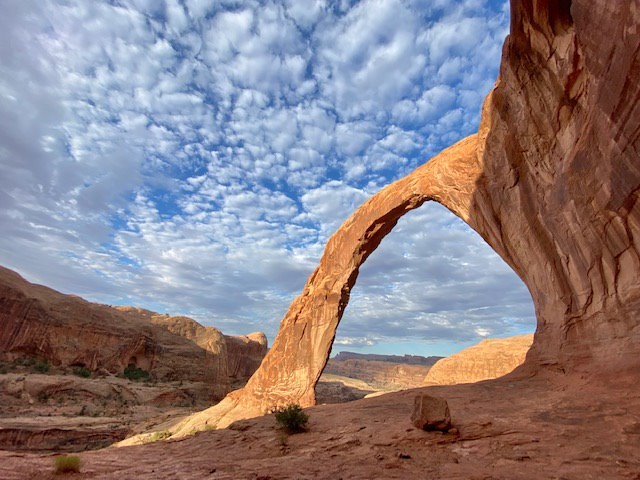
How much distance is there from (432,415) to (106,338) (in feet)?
177

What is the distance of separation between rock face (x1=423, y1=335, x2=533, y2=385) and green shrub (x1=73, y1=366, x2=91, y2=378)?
42754 millimetres

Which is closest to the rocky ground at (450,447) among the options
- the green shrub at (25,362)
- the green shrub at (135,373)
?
the green shrub at (135,373)

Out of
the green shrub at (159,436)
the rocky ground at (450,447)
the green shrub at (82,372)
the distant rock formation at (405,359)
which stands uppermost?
the distant rock formation at (405,359)

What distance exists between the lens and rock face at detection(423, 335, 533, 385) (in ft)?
103

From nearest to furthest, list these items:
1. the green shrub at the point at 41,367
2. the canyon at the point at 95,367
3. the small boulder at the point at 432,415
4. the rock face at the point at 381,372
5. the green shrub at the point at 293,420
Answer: the small boulder at the point at 432,415 → the green shrub at the point at 293,420 → the canyon at the point at 95,367 → the green shrub at the point at 41,367 → the rock face at the point at 381,372

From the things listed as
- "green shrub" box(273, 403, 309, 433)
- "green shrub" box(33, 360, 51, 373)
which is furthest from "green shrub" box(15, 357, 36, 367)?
"green shrub" box(273, 403, 309, 433)

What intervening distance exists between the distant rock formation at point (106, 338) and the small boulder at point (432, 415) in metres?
47.3

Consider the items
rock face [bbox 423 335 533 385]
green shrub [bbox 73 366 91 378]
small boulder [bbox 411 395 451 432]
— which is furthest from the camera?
green shrub [bbox 73 366 91 378]

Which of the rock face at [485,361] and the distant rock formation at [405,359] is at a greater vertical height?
the distant rock formation at [405,359]

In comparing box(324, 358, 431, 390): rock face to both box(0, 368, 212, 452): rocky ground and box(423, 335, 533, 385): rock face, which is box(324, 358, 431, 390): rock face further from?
box(0, 368, 212, 452): rocky ground

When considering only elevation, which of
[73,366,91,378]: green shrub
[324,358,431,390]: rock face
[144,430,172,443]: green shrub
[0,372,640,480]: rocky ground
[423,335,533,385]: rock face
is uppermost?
[324,358,431,390]: rock face

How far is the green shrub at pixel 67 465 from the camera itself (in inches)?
269

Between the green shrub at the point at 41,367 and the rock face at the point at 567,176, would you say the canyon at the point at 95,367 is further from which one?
the rock face at the point at 567,176

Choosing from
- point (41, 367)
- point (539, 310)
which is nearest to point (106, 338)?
point (41, 367)
